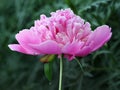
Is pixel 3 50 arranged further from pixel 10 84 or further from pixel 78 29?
pixel 78 29

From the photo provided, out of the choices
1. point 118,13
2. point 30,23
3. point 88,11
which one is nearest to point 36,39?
point 88,11

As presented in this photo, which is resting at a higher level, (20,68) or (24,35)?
(20,68)

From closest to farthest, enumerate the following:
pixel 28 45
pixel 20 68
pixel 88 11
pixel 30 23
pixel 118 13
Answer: pixel 28 45
pixel 88 11
pixel 118 13
pixel 30 23
pixel 20 68

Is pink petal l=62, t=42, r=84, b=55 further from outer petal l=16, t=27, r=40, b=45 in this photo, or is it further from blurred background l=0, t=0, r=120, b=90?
blurred background l=0, t=0, r=120, b=90

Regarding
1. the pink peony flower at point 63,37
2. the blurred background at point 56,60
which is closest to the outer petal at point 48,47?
the pink peony flower at point 63,37

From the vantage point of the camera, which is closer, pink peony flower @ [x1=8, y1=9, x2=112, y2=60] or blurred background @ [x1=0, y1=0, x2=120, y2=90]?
pink peony flower @ [x1=8, y1=9, x2=112, y2=60]

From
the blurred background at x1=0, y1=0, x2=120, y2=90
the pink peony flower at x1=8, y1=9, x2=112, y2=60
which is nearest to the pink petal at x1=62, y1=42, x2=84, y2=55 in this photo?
the pink peony flower at x1=8, y1=9, x2=112, y2=60

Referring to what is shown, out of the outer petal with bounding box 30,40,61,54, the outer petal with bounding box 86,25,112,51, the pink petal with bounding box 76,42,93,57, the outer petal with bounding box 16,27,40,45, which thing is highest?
the outer petal with bounding box 16,27,40,45

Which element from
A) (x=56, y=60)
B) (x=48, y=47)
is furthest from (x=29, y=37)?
(x=56, y=60)
